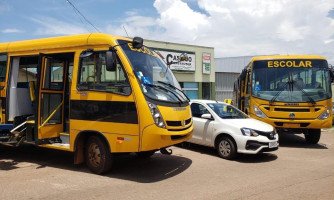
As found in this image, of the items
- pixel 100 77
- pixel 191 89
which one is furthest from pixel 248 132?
pixel 191 89

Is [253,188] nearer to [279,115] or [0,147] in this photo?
[279,115]

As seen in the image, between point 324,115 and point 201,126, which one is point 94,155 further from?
point 324,115

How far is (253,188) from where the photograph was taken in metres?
6.85

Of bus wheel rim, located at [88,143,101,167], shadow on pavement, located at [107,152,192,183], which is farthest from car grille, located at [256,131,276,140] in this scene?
bus wheel rim, located at [88,143,101,167]

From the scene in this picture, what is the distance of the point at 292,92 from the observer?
490 inches

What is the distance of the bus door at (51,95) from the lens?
8578 mm

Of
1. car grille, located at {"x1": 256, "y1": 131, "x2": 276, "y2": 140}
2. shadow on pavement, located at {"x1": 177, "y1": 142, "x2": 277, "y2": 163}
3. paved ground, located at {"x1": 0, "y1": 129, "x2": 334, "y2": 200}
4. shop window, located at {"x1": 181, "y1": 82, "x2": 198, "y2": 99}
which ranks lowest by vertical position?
paved ground, located at {"x1": 0, "y1": 129, "x2": 334, "y2": 200}

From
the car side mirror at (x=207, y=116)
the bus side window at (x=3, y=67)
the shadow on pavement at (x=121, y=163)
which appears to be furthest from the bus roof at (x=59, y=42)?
the car side mirror at (x=207, y=116)

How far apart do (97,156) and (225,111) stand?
4.47 meters

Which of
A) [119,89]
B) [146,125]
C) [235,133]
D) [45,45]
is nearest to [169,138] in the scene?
[146,125]

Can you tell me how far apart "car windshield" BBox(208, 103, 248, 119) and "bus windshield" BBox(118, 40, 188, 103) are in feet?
8.41

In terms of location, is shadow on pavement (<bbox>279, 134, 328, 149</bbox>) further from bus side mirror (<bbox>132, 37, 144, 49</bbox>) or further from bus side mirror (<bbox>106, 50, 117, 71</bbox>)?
bus side mirror (<bbox>106, 50, 117, 71</bbox>)

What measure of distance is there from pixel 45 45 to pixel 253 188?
18.3 feet

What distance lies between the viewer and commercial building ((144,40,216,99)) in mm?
31297
